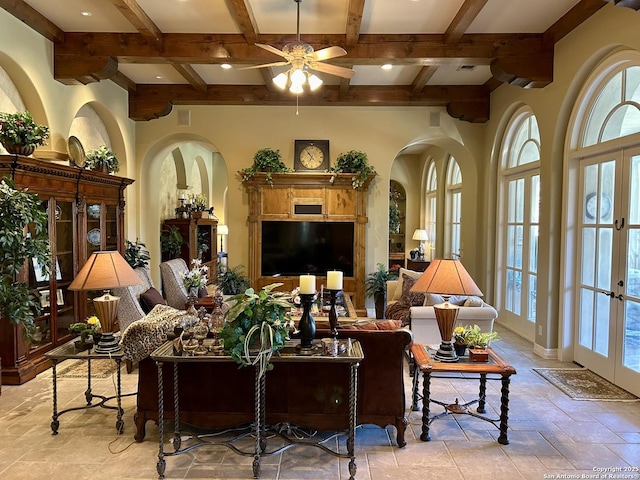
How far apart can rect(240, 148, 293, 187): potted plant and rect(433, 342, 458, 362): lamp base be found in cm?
449

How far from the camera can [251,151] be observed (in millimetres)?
7371

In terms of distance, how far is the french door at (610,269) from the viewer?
13.1 feet

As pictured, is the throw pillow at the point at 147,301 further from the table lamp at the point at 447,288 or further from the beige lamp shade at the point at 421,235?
the beige lamp shade at the point at 421,235

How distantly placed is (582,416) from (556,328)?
171 centimetres

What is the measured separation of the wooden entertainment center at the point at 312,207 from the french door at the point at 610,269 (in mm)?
3219

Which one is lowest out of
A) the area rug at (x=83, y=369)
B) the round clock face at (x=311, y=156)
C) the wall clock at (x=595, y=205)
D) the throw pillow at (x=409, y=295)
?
the area rug at (x=83, y=369)

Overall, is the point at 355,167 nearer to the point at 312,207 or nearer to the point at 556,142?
the point at 312,207

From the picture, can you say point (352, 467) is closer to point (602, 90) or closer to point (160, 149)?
point (602, 90)

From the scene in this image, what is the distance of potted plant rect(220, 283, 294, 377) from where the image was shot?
2582 mm

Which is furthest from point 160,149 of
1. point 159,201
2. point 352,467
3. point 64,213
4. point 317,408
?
point 352,467

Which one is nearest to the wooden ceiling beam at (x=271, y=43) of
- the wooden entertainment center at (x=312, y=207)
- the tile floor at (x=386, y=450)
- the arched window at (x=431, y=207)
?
the wooden entertainment center at (x=312, y=207)

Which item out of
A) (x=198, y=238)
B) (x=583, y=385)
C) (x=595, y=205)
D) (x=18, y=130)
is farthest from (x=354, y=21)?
(x=198, y=238)

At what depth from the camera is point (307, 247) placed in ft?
A: 23.7

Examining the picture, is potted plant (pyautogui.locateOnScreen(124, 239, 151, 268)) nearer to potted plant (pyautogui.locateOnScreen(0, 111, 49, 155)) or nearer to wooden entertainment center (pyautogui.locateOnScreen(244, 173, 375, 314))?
wooden entertainment center (pyautogui.locateOnScreen(244, 173, 375, 314))
